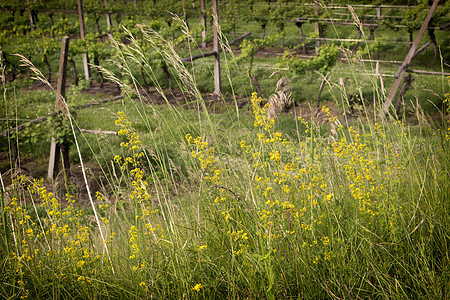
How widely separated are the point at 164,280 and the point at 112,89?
967 cm

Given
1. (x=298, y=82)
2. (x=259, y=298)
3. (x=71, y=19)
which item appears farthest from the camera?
(x=71, y=19)

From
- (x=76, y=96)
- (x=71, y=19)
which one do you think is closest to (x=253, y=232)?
(x=76, y=96)

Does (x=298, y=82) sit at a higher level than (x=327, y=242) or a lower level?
lower

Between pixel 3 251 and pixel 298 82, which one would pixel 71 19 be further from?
pixel 3 251

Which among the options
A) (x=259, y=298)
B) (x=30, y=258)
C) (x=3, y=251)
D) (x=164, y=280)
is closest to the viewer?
(x=259, y=298)

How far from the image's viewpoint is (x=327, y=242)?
1.40 m

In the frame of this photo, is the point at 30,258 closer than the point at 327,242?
No

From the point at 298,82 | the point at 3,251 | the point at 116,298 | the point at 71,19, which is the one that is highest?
the point at 71,19

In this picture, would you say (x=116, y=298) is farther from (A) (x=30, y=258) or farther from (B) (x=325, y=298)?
(B) (x=325, y=298)

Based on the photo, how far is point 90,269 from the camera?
62.5 inches

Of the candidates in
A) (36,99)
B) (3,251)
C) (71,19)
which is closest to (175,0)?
(71,19)

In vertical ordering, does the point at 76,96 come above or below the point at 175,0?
below

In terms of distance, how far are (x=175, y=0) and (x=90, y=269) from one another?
73.0 ft

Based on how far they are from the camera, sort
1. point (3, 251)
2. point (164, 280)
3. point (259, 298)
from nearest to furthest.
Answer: point (259, 298)
point (164, 280)
point (3, 251)
